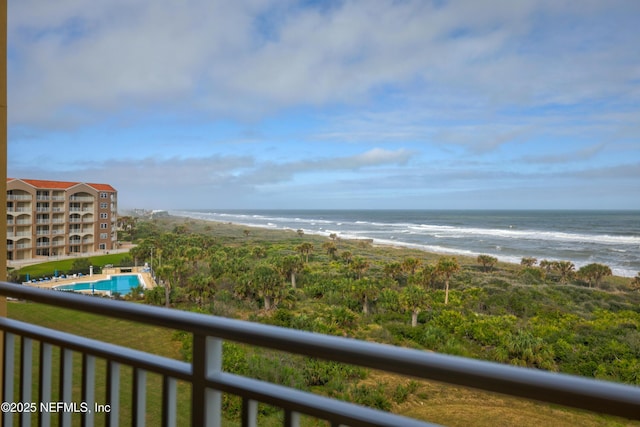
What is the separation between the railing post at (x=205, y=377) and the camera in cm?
88

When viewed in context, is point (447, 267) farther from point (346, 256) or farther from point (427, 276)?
point (346, 256)

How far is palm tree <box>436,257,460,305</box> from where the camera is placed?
3.84m

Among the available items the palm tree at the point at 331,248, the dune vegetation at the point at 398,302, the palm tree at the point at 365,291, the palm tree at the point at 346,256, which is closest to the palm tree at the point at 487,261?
the dune vegetation at the point at 398,302

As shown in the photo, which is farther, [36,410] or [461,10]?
[461,10]

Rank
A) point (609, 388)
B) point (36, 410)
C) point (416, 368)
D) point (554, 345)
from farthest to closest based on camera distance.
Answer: point (554, 345) → point (36, 410) → point (416, 368) → point (609, 388)

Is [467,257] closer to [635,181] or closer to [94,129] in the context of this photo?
[635,181]

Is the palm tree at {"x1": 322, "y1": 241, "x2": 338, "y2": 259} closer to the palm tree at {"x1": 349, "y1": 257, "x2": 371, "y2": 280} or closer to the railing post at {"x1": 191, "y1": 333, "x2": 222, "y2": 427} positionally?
the palm tree at {"x1": 349, "y1": 257, "x2": 371, "y2": 280}

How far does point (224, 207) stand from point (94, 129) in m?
1.61

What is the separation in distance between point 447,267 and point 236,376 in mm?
3291

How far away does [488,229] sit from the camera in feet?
14.1

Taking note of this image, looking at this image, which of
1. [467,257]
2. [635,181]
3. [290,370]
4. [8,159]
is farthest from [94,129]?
[635,181]

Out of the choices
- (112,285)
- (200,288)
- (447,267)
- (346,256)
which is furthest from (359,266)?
(112,285)

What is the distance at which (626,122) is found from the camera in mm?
3059

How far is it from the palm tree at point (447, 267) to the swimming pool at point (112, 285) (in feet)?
8.54
